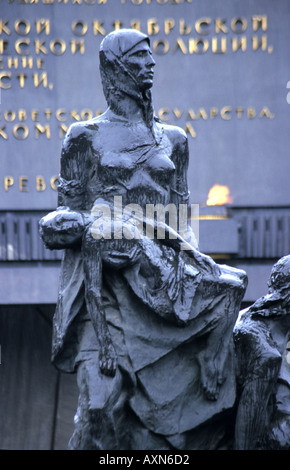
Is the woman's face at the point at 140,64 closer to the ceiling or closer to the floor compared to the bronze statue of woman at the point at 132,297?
closer to the ceiling

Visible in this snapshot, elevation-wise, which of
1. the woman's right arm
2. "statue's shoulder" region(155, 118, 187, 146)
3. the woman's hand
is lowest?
the woman's hand

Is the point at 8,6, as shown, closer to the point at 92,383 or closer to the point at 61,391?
the point at 61,391

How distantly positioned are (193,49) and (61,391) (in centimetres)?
425

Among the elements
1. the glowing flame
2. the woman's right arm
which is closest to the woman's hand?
the woman's right arm

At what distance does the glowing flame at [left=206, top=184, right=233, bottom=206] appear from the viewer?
1516cm

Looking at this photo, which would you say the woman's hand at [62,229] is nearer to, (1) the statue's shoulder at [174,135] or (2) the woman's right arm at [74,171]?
(2) the woman's right arm at [74,171]

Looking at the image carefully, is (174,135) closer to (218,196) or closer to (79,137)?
(79,137)

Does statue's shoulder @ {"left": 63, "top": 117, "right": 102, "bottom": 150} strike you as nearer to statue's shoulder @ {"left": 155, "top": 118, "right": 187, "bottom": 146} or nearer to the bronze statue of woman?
the bronze statue of woman

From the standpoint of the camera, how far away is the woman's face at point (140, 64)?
344 inches

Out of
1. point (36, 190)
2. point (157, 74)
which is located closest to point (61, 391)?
point (36, 190)

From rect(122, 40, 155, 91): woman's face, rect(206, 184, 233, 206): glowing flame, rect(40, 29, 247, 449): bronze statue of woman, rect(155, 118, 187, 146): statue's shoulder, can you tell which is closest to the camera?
rect(40, 29, 247, 449): bronze statue of woman

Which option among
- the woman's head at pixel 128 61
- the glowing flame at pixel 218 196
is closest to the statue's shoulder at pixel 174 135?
the woman's head at pixel 128 61

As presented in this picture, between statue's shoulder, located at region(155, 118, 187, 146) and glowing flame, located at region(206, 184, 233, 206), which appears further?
glowing flame, located at region(206, 184, 233, 206)

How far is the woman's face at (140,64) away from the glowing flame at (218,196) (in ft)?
21.1
